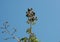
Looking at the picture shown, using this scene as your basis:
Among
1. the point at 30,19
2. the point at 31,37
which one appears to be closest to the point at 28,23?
the point at 30,19

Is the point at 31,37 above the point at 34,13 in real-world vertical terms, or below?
below

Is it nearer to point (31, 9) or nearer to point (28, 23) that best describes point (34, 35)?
point (28, 23)

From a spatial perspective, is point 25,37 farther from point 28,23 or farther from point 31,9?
point 31,9

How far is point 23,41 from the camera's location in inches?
872

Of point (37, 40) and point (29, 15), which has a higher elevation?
point (29, 15)

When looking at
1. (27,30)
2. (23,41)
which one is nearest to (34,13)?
(27,30)

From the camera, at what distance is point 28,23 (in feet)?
75.1

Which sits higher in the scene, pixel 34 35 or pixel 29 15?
pixel 29 15

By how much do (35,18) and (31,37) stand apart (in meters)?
2.58

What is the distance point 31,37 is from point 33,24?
1.85 meters

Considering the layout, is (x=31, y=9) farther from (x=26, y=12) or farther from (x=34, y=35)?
(x=34, y=35)

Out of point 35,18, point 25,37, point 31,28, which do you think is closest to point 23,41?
point 25,37

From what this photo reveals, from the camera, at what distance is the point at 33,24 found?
22.6m

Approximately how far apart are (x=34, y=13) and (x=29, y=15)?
67 cm
